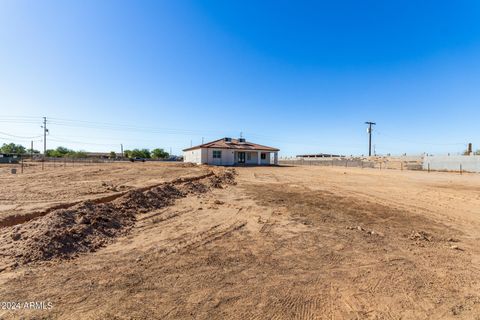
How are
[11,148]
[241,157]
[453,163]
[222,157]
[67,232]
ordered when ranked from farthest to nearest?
[11,148] < [241,157] < [222,157] < [453,163] < [67,232]

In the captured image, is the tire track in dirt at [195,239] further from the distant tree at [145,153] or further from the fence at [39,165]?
the distant tree at [145,153]

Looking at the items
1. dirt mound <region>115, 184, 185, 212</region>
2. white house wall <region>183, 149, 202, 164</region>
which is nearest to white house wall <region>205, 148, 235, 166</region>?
white house wall <region>183, 149, 202, 164</region>

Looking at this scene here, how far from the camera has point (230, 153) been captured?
3747 cm

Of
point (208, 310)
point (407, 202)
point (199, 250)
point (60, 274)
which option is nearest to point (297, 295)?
point (208, 310)

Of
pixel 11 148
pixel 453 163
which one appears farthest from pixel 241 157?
pixel 11 148

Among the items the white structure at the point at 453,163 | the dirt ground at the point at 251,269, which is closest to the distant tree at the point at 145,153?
the white structure at the point at 453,163

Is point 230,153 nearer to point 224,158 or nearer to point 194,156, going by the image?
point 224,158

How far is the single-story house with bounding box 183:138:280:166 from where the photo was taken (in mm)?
36406

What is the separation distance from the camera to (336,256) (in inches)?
173

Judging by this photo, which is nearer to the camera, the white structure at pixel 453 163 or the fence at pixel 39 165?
the fence at pixel 39 165

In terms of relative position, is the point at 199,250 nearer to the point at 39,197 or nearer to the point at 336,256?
the point at 336,256

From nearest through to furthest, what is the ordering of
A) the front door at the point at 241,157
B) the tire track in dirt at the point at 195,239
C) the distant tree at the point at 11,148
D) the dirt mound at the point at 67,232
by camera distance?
the dirt mound at the point at 67,232
the tire track in dirt at the point at 195,239
the front door at the point at 241,157
the distant tree at the point at 11,148

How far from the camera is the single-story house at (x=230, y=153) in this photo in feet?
119

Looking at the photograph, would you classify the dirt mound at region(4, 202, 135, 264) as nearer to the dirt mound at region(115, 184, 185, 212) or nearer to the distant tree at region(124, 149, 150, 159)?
the dirt mound at region(115, 184, 185, 212)
